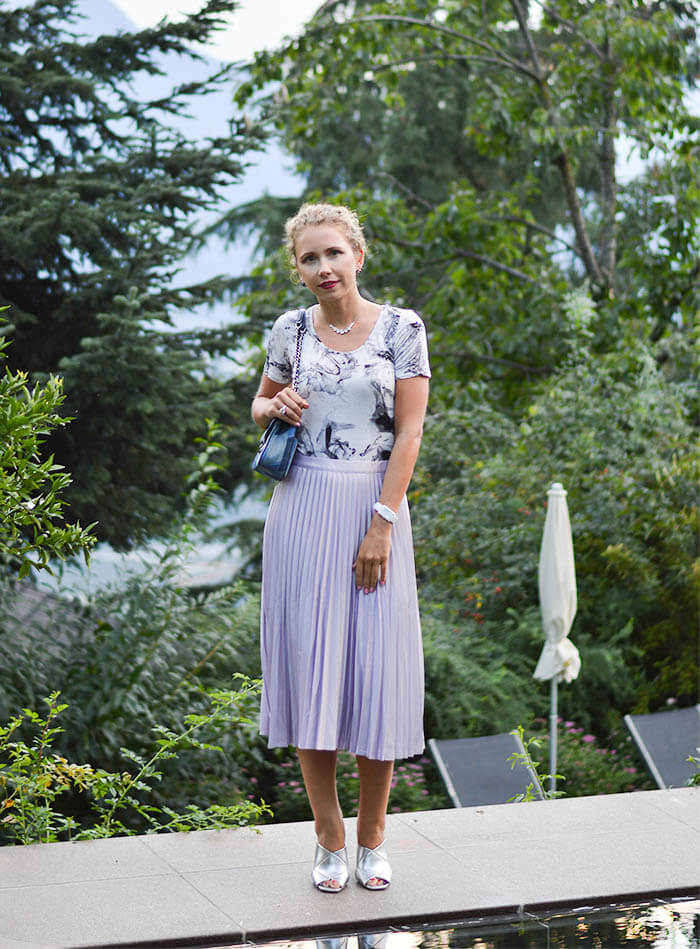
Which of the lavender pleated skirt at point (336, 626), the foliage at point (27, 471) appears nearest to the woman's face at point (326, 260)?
the lavender pleated skirt at point (336, 626)

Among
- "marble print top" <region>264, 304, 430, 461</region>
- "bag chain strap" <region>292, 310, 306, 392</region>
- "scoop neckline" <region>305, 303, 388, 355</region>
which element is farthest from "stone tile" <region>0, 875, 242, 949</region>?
"scoop neckline" <region>305, 303, 388, 355</region>

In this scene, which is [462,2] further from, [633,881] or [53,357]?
[633,881]

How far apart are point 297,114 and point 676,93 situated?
355 centimetres

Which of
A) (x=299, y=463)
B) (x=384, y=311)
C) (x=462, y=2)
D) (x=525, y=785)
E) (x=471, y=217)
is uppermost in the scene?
(x=462, y=2)

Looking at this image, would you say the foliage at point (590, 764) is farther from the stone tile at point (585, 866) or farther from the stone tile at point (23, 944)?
the stone tile at point (23, 944)

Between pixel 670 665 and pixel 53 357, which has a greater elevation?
pixel 53 357

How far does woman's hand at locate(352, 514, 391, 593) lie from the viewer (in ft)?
11.1

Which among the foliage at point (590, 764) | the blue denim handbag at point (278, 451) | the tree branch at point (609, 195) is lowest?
the foliage at point (590, 764)

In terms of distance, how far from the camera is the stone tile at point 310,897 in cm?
327

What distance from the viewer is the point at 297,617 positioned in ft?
11.3

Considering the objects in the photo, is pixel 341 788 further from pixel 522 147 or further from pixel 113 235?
pixel 522 147

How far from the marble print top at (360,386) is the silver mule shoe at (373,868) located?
1.21 m

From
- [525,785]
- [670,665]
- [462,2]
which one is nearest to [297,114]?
[462,2]

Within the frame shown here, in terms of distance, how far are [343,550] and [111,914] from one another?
1.22 metres
